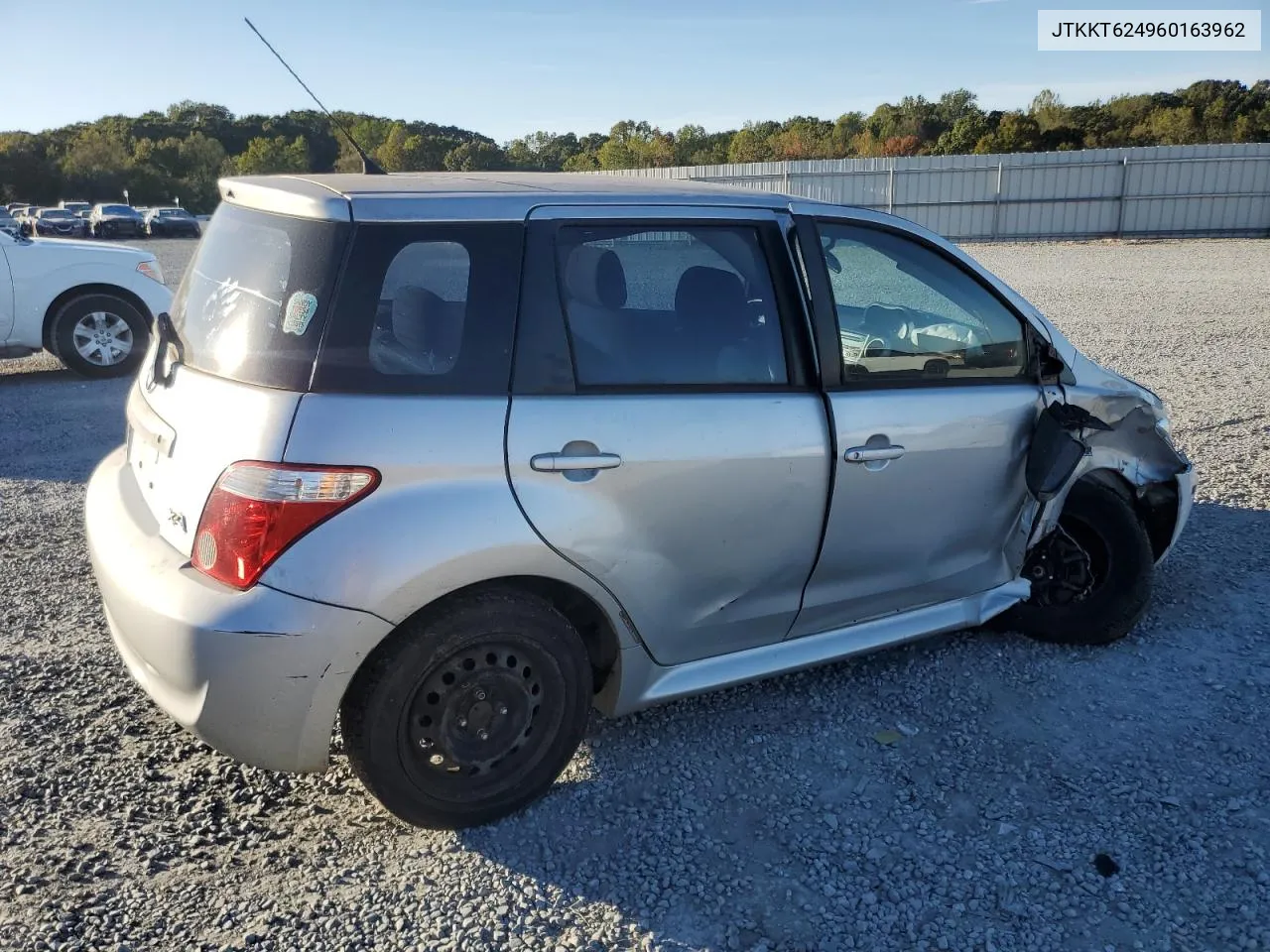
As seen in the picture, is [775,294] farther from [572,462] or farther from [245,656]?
[245,656]

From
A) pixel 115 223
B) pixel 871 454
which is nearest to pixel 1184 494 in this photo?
pixel 871 454

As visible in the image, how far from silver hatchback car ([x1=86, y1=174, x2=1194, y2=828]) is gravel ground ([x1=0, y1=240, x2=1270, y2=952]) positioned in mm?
271

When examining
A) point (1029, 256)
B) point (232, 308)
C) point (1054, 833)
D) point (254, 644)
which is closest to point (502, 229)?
point (232, 308)

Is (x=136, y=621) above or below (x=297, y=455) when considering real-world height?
below

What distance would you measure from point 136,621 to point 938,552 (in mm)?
2662

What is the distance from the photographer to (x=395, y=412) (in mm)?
2713

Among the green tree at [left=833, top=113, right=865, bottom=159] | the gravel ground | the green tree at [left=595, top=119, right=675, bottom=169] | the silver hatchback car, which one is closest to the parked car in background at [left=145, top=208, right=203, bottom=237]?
the green tree at [left=595, top=119, right=675, bottom=169]

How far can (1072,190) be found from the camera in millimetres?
30094

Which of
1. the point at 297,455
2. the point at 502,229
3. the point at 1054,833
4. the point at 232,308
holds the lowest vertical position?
the point at 1054,833

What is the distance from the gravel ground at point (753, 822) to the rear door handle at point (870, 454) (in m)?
0.96

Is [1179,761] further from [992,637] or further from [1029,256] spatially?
[1029,256]

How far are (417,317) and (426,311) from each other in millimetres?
38

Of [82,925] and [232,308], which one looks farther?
[232,308]

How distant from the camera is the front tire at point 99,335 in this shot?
30.9 feet
